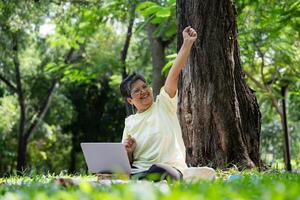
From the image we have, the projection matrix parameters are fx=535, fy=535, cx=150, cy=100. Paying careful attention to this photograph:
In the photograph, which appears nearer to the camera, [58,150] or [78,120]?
[78,120]

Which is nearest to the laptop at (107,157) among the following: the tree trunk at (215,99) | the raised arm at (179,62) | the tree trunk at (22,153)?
the raised arm at (179,62)

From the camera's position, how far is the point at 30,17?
44.9ft

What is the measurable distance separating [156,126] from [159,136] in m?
0.10

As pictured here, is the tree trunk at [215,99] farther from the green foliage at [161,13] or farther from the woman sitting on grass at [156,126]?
the woman sitting on grass at [156,126]

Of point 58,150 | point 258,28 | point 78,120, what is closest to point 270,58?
point 258,28

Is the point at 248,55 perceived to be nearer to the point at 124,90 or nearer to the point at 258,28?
the point at 258,28

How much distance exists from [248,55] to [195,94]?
7175mm

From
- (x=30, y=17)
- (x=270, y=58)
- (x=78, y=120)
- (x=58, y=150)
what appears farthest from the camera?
(x=58, y=150)

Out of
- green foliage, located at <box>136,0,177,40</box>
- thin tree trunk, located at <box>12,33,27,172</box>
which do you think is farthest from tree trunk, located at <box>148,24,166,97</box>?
thin tree trunk, located at <box>12,33,27,172</box>

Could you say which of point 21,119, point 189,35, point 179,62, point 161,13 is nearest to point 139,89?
point 179,62

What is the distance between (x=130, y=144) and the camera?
512 cm

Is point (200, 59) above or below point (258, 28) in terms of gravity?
below

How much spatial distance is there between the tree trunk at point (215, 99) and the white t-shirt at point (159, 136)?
1828 millimetres

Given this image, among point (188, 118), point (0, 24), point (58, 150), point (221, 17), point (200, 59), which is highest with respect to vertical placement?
point (0, 24)
